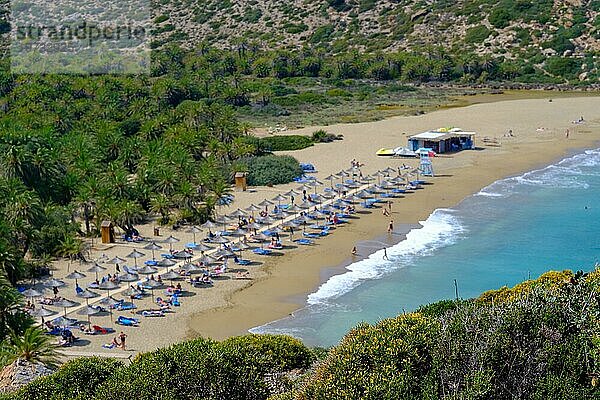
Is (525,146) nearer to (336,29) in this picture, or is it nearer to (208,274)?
(208,274)

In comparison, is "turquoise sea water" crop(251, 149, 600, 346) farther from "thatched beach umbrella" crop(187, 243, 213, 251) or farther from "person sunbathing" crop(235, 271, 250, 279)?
"thatched beach umbrella" crop(187, 243, 213, 251)

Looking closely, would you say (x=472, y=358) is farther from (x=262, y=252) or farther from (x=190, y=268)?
(x=262, y=252)

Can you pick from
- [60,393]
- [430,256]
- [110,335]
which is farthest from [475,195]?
[60,393]

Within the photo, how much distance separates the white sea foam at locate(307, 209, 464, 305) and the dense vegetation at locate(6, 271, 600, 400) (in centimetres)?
1546

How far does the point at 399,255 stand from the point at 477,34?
280 ft

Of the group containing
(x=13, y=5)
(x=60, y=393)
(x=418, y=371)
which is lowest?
(x=60, y=393)

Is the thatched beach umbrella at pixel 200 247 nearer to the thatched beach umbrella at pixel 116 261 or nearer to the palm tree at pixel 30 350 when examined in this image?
the thatched beach umbrella at pixel 116 261

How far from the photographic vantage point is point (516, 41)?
365 ft

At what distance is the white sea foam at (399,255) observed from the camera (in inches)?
1248

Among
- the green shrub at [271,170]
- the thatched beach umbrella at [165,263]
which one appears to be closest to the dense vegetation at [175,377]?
the thatched beach umbrella at [165,263]

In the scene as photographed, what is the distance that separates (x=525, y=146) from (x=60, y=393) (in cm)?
5181

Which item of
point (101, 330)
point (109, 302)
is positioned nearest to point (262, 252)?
point (109, 302)

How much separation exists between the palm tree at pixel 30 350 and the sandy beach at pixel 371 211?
9.23ft

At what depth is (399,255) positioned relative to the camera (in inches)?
1404
